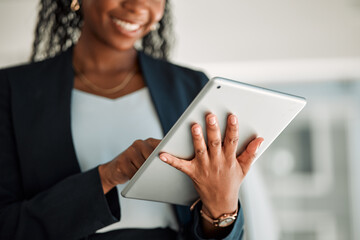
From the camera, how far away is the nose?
1.00 m

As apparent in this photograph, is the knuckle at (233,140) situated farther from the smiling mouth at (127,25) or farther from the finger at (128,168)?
the smiling mouth at (127,25)

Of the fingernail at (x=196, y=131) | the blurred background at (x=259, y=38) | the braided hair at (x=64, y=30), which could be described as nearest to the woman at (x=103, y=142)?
Result: the fingernail at (x=196, y=131)

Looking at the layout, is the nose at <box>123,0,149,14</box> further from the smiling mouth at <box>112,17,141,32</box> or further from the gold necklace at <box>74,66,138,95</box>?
the gold necklace at <box>74,66,138,95</box>

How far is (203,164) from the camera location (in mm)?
688

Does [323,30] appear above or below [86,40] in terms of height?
below

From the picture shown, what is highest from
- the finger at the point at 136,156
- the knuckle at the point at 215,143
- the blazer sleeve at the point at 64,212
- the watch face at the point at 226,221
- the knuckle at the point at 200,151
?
the knuckle at the point at 215,143

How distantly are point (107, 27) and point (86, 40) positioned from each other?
0.13 meters

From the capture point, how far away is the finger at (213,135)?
640 mm

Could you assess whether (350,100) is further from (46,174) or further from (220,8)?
(46,174)

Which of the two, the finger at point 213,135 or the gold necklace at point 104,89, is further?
the gold necklace at point 104,89

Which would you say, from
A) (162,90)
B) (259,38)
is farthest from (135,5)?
(259,38)

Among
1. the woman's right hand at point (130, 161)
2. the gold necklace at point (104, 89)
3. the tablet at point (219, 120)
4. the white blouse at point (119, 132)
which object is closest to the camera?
the tablet at point (219, 120)

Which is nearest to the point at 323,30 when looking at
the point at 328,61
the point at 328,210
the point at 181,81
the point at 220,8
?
the point at 328,61

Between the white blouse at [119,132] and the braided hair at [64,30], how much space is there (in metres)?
0.40
